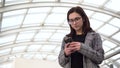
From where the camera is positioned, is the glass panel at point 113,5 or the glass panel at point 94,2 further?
the glass panel at point 94,2

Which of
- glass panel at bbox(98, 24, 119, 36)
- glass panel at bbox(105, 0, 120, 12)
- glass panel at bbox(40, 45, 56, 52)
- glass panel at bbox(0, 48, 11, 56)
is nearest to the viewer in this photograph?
glass panel at bbox(105, 0, 120, 12)

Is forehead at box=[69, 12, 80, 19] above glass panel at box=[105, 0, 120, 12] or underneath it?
above

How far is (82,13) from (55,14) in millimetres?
16930

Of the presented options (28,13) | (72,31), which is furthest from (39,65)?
(28,13)

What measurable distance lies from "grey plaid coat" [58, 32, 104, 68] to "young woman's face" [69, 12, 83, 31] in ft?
0.42

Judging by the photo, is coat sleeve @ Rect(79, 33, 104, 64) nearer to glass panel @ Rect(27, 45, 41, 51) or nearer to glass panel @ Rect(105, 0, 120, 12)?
glass panel @ Rect(105, 0, 120, 12)

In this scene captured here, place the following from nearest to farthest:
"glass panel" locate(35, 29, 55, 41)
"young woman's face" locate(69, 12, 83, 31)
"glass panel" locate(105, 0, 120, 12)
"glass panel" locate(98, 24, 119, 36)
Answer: "young woman's face" locate(69, 12, 83, 31)
"glass panel" locate(105, 0, 120, 12)
"glass panel" locate(98, 24, 119, 36)
"glass panel" locate(35, 29, 55, 41)

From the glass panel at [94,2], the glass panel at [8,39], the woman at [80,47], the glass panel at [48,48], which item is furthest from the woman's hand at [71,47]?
the glass panel at [48,48]

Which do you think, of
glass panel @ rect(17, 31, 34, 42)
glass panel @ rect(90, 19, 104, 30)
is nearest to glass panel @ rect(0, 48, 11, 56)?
glass panel @ rect(17, 31, 34, 42)

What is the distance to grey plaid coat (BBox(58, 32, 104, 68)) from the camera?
228 cm

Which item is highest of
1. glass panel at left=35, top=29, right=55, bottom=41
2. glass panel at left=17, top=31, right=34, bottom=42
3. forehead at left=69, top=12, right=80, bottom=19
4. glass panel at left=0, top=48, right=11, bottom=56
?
glass panel at left=0, top=48, right=11, bottom=56

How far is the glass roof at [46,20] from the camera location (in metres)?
16.8

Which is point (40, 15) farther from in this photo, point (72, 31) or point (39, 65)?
point (72, 31)

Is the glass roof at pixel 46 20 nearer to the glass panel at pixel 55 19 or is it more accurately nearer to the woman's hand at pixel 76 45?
the glass panel at pixel 55 19
